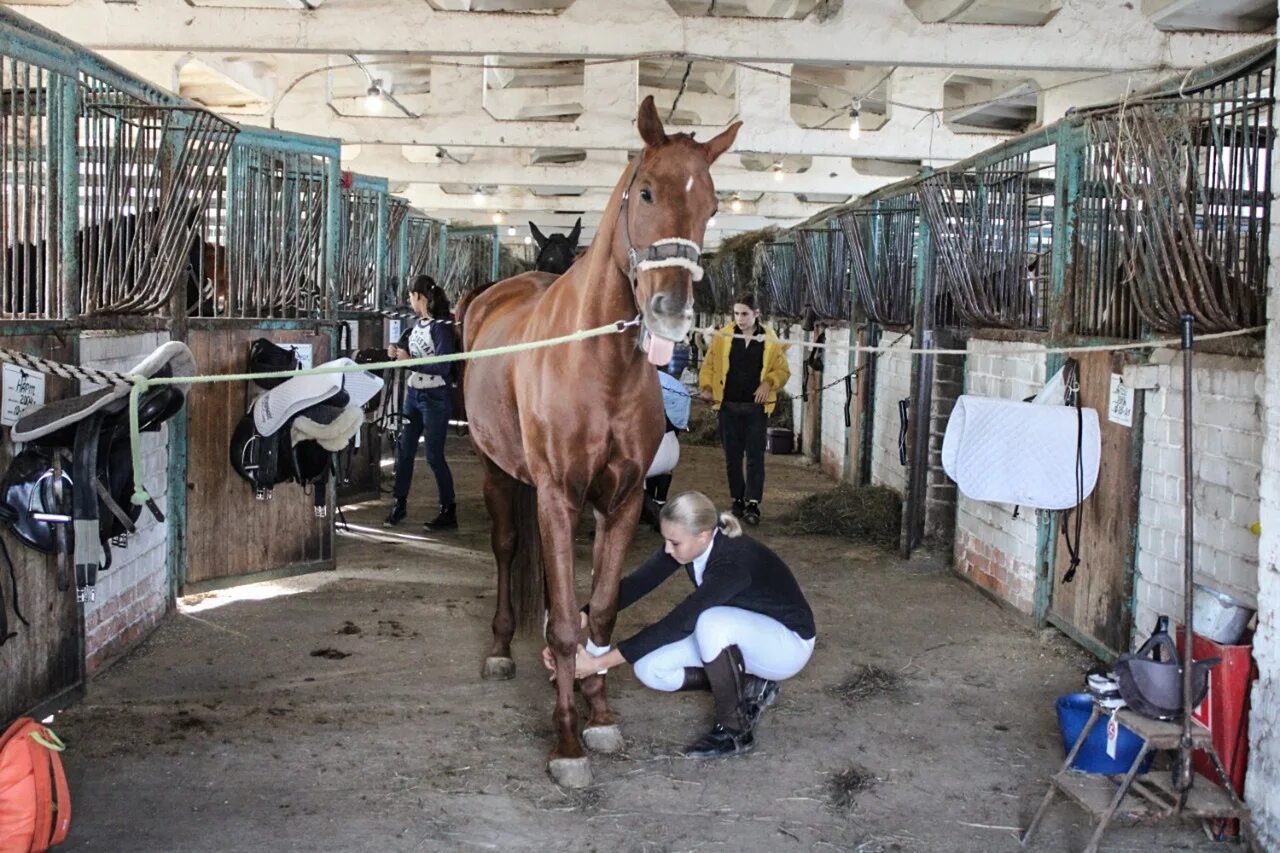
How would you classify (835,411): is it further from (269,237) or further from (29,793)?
(29,793)

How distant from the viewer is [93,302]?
4465 millimetres

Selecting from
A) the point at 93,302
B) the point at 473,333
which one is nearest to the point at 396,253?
the point at 473,333

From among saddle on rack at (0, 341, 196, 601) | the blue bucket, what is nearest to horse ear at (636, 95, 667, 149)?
saddle on rack at (0, 341, 196, 601)

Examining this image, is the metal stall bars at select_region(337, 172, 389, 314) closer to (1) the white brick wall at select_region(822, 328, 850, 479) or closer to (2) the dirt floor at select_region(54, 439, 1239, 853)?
(1) the white brick wall at select_region(822, 328, 850, 479)

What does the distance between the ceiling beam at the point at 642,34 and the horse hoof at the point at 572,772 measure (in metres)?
5.06

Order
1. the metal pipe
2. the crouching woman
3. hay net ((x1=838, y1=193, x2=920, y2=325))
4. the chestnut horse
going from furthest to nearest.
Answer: hay net ((x1=838, y1=193, x2=920, y2=325)) → the crouching woman → the chestnut horse → the metal pipe

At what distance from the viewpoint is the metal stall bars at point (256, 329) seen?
17.6 ft

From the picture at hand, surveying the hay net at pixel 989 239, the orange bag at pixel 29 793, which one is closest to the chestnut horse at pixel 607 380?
the orange bag at pixel 29 793

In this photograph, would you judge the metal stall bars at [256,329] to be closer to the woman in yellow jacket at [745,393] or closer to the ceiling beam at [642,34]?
the ceiling beam at [642,34]

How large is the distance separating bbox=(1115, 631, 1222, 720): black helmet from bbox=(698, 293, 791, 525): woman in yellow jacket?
15.1ft

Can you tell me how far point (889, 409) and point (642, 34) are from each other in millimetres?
3179

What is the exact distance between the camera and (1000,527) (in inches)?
227

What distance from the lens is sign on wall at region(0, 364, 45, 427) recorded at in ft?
11.0

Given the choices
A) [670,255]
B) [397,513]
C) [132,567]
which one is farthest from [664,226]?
[397,513]
